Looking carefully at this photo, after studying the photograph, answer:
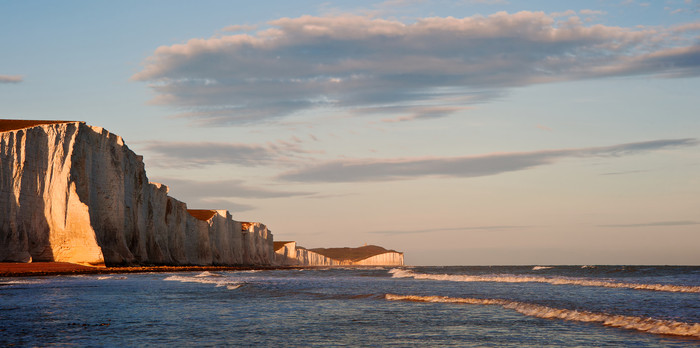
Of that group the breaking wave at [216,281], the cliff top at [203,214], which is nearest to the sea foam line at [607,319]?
the breaking wave at [216,281]

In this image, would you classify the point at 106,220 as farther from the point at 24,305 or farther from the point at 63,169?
the point at 24,305

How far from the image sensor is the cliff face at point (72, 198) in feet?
171

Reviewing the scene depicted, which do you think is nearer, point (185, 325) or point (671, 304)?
point (185, 325)

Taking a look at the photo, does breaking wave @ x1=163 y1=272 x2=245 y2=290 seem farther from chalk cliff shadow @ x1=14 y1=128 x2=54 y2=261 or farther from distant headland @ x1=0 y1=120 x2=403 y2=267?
chalk cliff shadow @ x1=14 y1=128 x2=54 y2=261

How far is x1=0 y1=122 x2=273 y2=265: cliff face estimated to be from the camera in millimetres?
52156

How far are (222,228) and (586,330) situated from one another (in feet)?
334

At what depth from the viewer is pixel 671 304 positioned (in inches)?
872

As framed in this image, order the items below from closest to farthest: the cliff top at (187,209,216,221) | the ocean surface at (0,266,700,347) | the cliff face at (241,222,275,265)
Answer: the ocean surface at (0,266,700,347) < the cliff top at (187,209,216,221) < the cliff face at (241,222,275,265)

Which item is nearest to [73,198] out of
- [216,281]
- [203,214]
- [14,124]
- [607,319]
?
[14,124]

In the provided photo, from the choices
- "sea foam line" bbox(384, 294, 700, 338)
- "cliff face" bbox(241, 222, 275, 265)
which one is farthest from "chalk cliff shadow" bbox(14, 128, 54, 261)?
"cliff face" bbox(241, 222, 275, 265)

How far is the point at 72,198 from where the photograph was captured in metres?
55.2

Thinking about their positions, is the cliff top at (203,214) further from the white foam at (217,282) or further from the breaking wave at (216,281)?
the white foam at (217,282)

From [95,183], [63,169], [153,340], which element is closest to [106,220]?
[95,183]

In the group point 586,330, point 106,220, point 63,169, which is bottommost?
point 586,330
